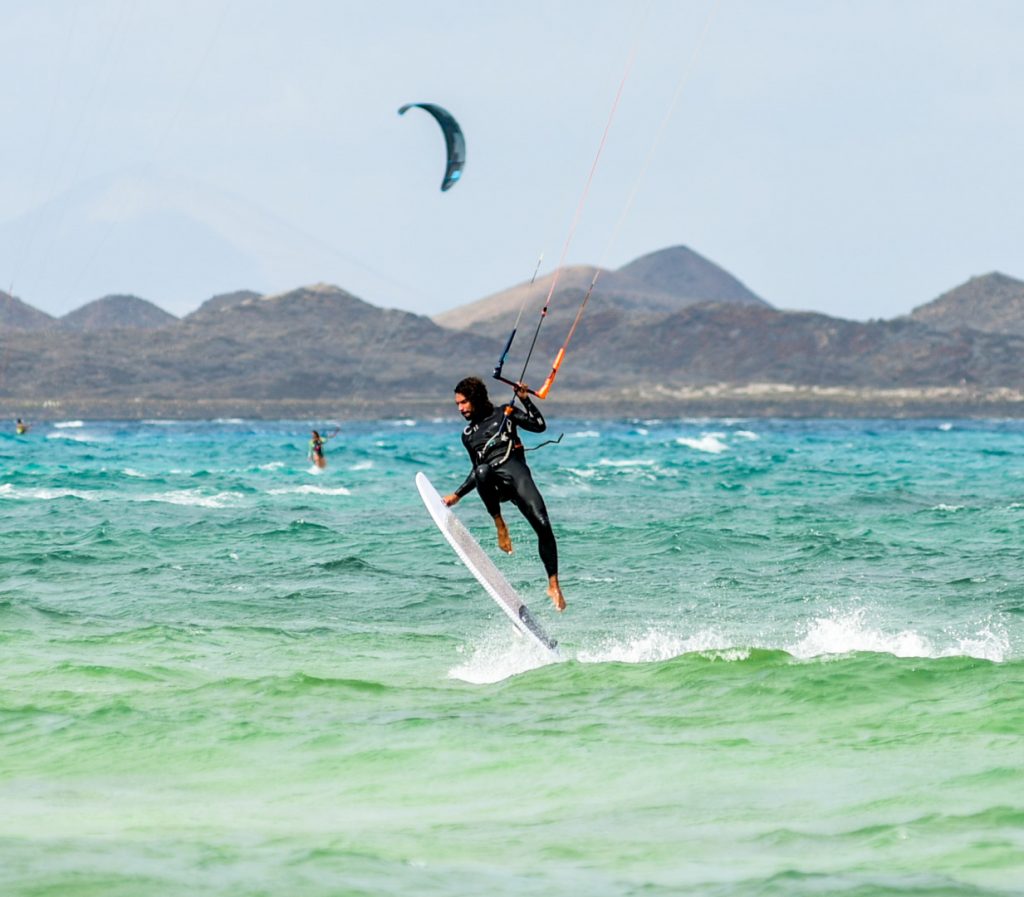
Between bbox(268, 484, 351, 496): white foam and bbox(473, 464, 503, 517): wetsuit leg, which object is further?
bbox(268, 484, 351, 496): white foam

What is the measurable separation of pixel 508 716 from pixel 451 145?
2340cm

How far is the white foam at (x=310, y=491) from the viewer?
3403cm

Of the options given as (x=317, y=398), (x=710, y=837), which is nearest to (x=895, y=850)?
(x=710, y=837)

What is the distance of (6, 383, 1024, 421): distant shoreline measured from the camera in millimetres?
139375

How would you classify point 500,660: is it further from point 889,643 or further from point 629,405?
point 629,405

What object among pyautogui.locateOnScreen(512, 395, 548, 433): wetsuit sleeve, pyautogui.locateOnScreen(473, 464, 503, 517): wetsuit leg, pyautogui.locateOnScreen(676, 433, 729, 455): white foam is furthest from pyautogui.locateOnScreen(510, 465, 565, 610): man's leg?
pyautogui.locateOnScreen(676, 433, 729, 455): white foam

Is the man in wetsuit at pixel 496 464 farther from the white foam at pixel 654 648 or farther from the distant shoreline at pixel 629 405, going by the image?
the distant shoreline at pixel 629 405

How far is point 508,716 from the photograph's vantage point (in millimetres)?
10359

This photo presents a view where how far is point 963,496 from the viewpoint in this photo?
108 feet

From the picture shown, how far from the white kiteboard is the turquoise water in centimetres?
31

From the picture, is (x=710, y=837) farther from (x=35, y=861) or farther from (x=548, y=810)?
(x=35, y=861)

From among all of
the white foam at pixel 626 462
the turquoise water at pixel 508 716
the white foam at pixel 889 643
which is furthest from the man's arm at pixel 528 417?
the white foam at pixel 626 462

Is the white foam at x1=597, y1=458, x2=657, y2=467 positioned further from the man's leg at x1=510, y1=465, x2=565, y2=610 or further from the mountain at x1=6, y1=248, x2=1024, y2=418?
the mountain at x1=6, y1=248, x2=1024, y2=418

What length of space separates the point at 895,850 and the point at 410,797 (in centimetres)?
265
